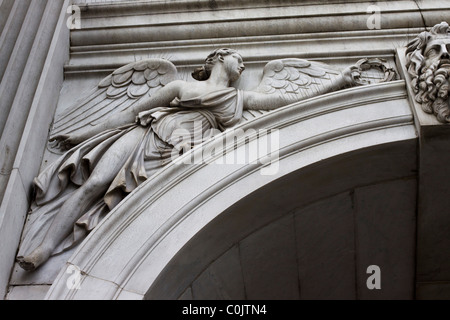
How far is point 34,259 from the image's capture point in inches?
163

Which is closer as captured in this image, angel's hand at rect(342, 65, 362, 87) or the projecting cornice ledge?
the projecting cornice ledge

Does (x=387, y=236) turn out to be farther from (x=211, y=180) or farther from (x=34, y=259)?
(x=34, y=259)

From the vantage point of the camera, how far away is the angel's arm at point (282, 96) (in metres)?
4.81

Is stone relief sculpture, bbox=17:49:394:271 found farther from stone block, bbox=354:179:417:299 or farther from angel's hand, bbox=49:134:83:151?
stone block, bbox=354:179:417:299

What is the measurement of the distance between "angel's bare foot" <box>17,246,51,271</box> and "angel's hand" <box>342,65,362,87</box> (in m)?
2.18

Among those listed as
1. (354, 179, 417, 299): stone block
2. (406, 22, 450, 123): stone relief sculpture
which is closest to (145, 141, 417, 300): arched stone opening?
(354, 179, 417, 299): stone block

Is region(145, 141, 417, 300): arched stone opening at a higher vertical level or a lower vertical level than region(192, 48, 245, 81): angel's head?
lower

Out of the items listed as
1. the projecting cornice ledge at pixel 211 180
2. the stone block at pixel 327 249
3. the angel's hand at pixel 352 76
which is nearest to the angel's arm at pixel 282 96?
the angel's hand at pixel 352 76

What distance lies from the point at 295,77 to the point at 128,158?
49.5 inches

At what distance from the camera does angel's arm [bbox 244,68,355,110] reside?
189 inches

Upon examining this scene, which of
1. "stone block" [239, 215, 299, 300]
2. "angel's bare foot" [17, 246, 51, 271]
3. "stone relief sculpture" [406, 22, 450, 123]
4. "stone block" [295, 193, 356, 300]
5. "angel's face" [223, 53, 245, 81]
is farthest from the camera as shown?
"angel's face" [223, 53, 245, 81]

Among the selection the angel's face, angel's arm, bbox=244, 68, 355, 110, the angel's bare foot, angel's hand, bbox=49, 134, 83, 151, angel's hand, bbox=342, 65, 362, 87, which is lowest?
the angel's bare foot

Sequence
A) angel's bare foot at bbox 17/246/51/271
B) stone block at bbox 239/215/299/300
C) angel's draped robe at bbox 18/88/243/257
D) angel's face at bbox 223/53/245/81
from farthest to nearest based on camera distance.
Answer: angel's face at bbox 223/53/245/81, stone block at bbox 239/215/299/300, angel's draped robe at bbox 18/88/243/257, angel's bare foot at bbox 17/246/51/271
